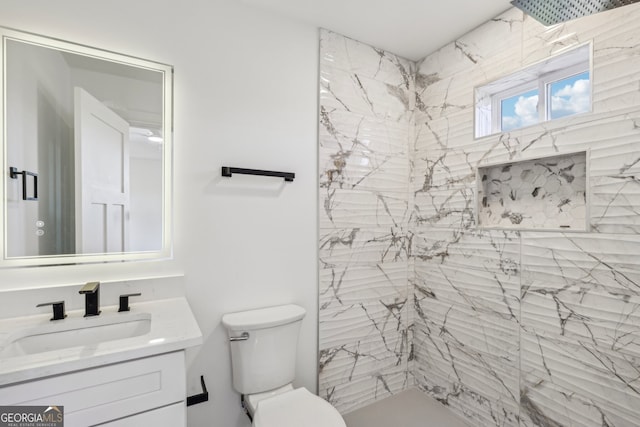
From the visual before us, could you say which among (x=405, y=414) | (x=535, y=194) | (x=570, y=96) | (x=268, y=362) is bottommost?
(x=405, y=414)

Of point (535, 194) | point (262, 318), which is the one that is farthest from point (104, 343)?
point (535, 194)

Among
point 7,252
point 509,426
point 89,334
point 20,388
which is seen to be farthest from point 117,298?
point 509,426

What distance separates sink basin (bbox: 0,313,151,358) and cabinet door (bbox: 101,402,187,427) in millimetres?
376

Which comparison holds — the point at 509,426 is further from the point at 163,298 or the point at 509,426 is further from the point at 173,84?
the point at 173,84

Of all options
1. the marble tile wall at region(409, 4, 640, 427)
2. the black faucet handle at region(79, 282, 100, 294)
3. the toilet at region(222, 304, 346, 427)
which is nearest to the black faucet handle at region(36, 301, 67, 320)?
the black faucet handle at region(79, 282, 100, 294)

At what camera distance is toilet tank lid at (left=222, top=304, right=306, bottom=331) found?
1515mm

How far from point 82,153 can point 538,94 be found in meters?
2.42

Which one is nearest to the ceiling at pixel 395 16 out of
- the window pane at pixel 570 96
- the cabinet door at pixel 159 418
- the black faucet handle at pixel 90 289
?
the window pane at pixel 570 96

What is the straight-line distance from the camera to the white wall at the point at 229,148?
1.48 meters

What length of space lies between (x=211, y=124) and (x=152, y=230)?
629mm

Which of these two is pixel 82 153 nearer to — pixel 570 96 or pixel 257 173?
pixel 257 173

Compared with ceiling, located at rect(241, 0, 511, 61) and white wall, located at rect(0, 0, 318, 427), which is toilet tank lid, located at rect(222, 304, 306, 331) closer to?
white wall, located at rect(0, 0, 318, 427)

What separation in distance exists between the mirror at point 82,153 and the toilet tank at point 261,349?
55 cm

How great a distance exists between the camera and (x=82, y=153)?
1354mm
